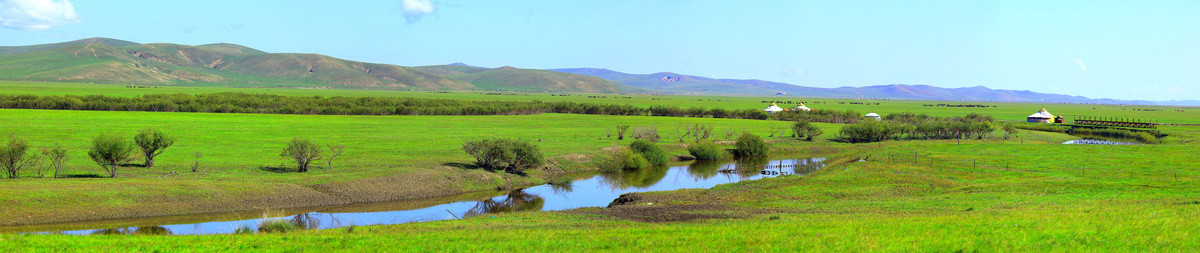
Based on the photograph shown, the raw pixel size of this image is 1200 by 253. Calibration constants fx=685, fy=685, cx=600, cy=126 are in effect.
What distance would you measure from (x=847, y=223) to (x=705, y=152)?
4452 cm

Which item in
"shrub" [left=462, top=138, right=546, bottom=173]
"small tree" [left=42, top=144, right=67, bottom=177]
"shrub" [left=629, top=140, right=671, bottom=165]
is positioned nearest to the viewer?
"small tree" [left=42, top=144, right=67, bottom=177]

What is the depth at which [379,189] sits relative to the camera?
40.0m

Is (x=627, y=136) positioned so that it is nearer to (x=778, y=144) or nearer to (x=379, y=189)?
(x=778, y=144)

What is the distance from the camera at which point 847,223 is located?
1981 cm

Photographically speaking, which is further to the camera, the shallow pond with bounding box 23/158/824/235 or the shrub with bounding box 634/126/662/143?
the shrub with bounding box 634/126/662/143

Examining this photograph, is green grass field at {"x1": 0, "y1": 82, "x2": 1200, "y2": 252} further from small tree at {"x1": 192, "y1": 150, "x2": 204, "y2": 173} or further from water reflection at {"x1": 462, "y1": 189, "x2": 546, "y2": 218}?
water reflection at {"x1": 462, "y1": 189, "x2": 546, "y2": 218}

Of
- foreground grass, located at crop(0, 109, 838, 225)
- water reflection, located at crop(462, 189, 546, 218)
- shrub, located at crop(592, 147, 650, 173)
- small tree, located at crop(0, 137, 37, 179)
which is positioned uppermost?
small tree, located at crop(0, 137, 37, 179)

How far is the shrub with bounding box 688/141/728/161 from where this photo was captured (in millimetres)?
64262

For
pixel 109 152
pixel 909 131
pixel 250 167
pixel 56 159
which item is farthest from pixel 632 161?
pixel 909 131

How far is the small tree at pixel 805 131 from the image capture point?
82438 mm

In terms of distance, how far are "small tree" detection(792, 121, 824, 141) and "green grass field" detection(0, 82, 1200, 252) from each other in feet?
13.1

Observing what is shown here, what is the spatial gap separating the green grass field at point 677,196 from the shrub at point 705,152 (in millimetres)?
2964

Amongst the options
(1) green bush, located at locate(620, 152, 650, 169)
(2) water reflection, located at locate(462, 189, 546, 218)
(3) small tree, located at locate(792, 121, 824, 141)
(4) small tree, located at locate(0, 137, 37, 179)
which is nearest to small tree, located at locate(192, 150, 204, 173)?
(4) small tree, located at locate(0, 137, 37, 179)

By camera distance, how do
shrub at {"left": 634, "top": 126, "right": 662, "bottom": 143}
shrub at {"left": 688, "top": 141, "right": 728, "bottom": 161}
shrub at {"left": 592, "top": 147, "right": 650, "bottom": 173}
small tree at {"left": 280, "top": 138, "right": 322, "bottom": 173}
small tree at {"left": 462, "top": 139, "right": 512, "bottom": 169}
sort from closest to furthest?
small tree at {"left": 280, "top": 138, "right": 322, "bottom": 173}, small tree at {"left": 462, "top": 139, "right": 512, "bottom": 169}, shrub at {"left": 592, "top": 147, "right": 650, "bottom": 173}, shrub at {"left": 688, "top": 141, "right": 728, "bottom": 161}, shrub at {"left": 634, "top": 126, "right": 662, "bottom": 143}
